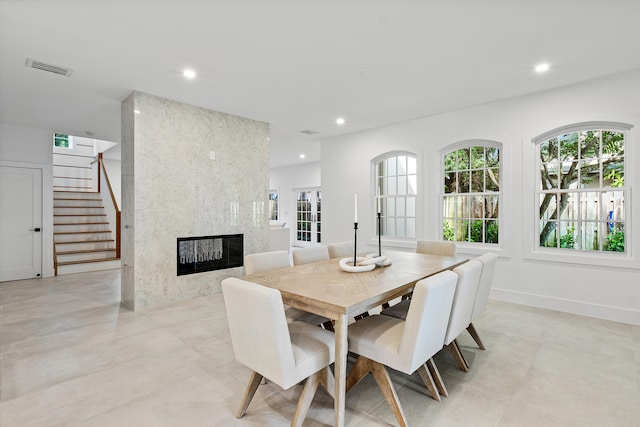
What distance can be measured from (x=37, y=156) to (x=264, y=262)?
5.51 metres

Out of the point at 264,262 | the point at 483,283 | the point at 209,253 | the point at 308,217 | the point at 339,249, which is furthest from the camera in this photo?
the point at 308,217

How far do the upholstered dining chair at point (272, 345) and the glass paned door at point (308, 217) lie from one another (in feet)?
25.3

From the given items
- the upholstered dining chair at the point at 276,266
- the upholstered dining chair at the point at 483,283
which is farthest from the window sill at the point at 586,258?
the upholstered dining chair at the point at 276,266

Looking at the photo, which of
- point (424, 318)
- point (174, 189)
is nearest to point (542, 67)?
point (424, 318)

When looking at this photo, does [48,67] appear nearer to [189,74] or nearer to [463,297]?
[189,74]

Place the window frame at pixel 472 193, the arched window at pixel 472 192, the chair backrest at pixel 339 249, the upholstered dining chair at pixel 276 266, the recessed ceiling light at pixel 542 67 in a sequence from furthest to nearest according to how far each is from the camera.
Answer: the arched window at pixel 472 192 < the window frame at pixel 472 193 < the chair backrest at pixel 339 249 < the recessed ceiling light at pixel 542 67 < the upholstered dining chair at pixel 276 266

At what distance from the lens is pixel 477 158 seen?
442cm

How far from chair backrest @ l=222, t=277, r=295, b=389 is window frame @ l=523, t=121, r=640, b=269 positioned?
3.61 m

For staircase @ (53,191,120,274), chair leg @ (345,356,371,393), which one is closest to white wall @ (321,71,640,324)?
chair leg @ (345,356,371,393)

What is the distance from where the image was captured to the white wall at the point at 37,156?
5.25 m

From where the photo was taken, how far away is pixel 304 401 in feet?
5.49

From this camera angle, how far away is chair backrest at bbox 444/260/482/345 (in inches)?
75.5

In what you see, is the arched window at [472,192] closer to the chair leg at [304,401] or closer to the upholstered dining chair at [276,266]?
the upholstered dining chair at [276,266]

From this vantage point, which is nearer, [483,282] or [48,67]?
[483,282]
